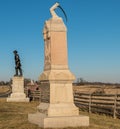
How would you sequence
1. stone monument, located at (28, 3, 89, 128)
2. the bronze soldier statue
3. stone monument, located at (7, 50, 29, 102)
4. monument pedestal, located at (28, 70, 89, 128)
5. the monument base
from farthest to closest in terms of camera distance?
1. the bronze soldier statue
2. stone monument, located at (7, 50, 29, 102)
3. stone monument, located at (28, 3, 89, 128)
4. monument pedestal, located at (28, 70, 89, 128)
5. the monument base

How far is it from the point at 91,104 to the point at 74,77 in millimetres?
9003

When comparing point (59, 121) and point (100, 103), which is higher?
point (100, 103)

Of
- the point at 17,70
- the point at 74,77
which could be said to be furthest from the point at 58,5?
the point at 17,70

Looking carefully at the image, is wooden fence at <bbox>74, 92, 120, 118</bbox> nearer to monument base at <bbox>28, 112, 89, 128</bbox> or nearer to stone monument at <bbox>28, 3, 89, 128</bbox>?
stone monument at <bbox>28, 3, 89, 128</bbox>

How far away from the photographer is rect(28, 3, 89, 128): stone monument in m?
11.9

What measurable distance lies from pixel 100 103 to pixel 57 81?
857 centimetres

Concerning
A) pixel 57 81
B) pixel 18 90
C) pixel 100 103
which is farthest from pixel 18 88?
pixel 57 81

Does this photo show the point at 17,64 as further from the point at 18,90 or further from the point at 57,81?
the point at 57,81

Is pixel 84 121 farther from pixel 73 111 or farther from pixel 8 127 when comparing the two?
pixel 8 127

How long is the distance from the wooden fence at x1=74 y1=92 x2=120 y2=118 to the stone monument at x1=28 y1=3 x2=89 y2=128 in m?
6.44

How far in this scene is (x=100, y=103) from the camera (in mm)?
20234

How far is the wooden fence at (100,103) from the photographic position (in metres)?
18.4

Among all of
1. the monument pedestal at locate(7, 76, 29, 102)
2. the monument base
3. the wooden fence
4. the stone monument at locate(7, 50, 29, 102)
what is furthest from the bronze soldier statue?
the monument base

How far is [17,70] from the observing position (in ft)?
105
